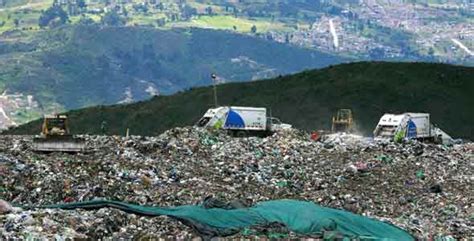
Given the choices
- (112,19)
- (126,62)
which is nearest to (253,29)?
(112,19)

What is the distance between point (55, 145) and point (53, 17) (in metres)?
163

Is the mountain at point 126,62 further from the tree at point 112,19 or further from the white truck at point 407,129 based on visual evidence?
the white truck at point 407,129

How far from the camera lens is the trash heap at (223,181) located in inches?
607

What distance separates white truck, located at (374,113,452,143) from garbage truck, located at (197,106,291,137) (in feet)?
13.0

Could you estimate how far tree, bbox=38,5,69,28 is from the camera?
177 m

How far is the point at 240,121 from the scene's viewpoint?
1406 inches

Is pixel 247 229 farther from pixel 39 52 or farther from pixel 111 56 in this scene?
pixel 111 56

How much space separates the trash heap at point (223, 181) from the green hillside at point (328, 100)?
3217cm

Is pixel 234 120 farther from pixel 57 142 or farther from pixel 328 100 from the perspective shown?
pixel 328 100

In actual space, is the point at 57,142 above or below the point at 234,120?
above

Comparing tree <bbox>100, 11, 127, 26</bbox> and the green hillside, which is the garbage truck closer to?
the green hillside

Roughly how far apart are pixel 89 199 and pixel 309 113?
1839 inches

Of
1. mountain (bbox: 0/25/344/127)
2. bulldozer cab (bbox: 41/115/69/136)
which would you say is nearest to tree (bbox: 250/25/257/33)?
mountain (bbox: 0/25/344/127)

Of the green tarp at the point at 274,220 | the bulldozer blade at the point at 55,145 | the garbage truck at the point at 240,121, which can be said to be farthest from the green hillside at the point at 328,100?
the green tarp at the point at 274,220
